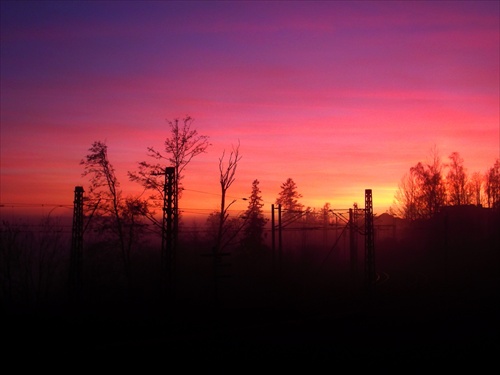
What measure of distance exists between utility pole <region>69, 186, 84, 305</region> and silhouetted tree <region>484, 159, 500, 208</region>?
7543 centimetres

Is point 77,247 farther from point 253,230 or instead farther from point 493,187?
point 493,187

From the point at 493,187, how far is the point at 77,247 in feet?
254

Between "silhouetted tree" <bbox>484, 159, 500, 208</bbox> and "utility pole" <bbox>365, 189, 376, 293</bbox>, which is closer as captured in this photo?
"utility pole" <bbox>365, 189, 376, 293</bbox>

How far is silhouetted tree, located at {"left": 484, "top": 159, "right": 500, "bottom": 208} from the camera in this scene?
8538 cm

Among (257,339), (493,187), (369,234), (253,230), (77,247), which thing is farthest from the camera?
(493,187)

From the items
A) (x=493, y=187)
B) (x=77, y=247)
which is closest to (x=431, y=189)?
(x=493, y=187)

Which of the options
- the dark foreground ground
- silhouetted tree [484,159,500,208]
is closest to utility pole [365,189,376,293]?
the dark foreground ground

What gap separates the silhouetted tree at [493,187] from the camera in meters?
85.4

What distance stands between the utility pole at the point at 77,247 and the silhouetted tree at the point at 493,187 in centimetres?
7543

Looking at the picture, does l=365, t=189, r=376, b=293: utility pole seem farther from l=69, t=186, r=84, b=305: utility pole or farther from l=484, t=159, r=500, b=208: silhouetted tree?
l=484, t=159, r=500, b=208: silhouetted tree

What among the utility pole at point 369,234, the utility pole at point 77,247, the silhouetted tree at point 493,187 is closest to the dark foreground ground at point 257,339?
the utility pole at point 77,247

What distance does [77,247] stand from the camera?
27.1m

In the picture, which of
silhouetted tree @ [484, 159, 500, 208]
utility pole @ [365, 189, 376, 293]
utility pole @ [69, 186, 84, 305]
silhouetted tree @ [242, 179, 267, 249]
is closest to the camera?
utility pole @ [69, 186, 84, 305]

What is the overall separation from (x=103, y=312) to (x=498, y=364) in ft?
45.2
